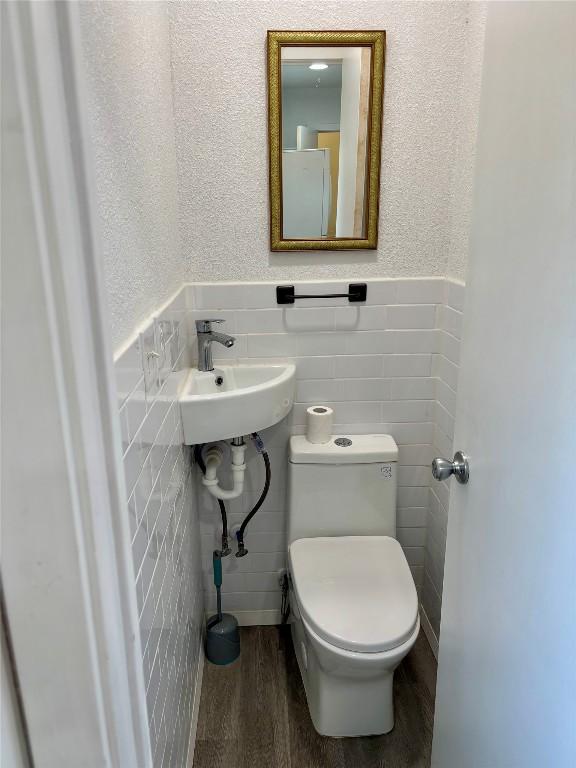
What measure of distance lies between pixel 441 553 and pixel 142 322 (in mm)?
1319

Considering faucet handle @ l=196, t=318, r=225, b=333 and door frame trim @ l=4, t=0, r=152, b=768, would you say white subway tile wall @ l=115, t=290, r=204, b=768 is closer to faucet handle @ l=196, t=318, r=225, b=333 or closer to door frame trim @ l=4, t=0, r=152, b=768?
faucet handle @ l=196, t=318, r=225, b=333

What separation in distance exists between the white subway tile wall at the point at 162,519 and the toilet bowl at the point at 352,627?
351 millimetres

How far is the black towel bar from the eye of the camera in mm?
1731

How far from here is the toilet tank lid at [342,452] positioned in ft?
5.71

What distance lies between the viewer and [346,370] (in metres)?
1.82

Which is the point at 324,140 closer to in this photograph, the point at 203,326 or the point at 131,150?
the point at 203,326

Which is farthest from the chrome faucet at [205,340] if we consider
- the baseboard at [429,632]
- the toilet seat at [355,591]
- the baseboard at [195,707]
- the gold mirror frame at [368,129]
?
the baseboard at [429,632]

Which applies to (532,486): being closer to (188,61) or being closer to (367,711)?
(367,711)

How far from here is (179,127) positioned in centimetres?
160

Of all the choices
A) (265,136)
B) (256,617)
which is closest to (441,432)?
(256,617)

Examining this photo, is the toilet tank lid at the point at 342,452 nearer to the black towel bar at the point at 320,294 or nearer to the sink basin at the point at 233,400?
the sink basin at the point at 233,400

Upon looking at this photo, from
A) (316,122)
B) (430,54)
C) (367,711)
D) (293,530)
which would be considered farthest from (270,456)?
(430,54)

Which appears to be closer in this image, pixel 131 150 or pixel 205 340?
pixel 131 150

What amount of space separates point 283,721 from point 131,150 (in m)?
1.62
